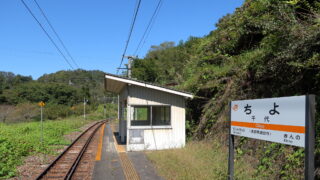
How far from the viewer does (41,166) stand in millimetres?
8133

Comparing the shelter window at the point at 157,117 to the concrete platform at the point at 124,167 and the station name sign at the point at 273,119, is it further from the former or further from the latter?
the station name sign at the point at 273,119

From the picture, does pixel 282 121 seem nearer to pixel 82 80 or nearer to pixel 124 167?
pixel 124 167

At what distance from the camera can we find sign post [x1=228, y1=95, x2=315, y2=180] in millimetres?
2990

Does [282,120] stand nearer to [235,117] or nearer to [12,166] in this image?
[235,117]

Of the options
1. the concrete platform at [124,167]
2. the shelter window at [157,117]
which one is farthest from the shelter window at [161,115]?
the concrete platform at [124,167]

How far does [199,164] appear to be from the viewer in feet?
22.4

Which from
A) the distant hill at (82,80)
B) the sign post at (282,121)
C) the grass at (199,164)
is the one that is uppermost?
the distant hill at (82,80)

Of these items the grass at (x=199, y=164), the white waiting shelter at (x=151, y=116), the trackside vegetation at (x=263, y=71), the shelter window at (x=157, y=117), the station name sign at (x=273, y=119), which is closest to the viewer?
the station name sign at (x=273, y=119)

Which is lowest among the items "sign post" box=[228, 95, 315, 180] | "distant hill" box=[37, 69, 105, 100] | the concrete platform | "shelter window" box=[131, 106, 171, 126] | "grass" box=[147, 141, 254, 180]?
the concrete platform

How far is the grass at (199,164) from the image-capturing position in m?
5.84

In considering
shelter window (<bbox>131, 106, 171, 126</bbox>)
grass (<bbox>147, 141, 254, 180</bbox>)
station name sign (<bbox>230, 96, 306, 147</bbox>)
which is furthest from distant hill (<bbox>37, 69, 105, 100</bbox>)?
station name sign (<bbox>230, 96, 306, 147</bbox>)

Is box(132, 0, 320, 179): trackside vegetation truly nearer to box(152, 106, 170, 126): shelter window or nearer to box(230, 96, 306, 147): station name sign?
box(152, 106, 170, 126): shelter window

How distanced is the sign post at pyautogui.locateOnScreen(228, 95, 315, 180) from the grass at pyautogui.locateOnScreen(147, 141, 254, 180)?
1327 millimetres

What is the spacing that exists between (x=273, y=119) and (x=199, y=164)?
145 inches
